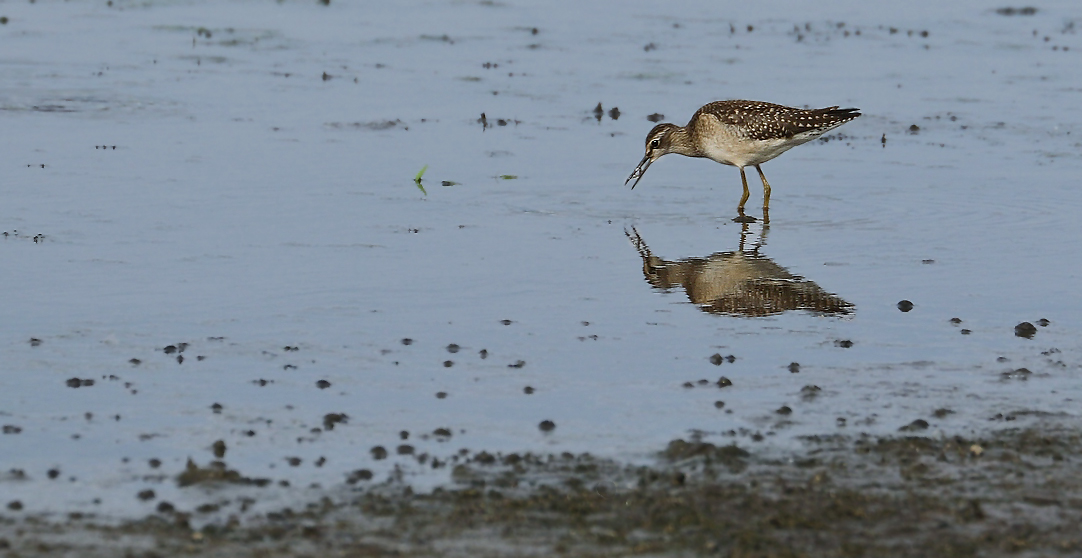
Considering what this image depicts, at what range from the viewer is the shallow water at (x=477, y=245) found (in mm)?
8367

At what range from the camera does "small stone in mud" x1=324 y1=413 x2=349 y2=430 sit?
8.13m

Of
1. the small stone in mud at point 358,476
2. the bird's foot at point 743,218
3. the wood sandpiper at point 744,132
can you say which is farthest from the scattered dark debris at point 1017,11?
the small stone in mud at point 358,476

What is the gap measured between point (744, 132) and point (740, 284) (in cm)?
404

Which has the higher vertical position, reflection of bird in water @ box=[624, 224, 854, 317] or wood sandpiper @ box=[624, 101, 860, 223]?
wood sandpiper @ box=[624, 101, 860, 223]

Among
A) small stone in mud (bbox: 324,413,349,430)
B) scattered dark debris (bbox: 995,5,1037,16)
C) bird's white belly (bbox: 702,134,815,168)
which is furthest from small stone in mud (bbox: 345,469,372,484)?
scattered dark debris (bbox: 995,5,1037,16)

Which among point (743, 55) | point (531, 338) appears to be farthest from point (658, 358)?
point (743, 55)

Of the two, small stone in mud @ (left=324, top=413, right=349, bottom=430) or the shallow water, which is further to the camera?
the shallow water

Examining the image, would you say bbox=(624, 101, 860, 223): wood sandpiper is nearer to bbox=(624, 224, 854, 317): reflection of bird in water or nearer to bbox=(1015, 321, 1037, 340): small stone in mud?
bbox=(624, 224, 854, 317): reflection of bird in water

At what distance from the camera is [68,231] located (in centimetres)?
1273

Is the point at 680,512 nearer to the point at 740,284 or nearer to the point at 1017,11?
the point at 740,284

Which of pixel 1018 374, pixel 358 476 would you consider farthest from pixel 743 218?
pixel 358 476

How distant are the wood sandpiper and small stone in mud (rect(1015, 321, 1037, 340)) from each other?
16.8 ft

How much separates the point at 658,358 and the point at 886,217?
5.47 metres

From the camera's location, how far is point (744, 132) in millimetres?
15469
